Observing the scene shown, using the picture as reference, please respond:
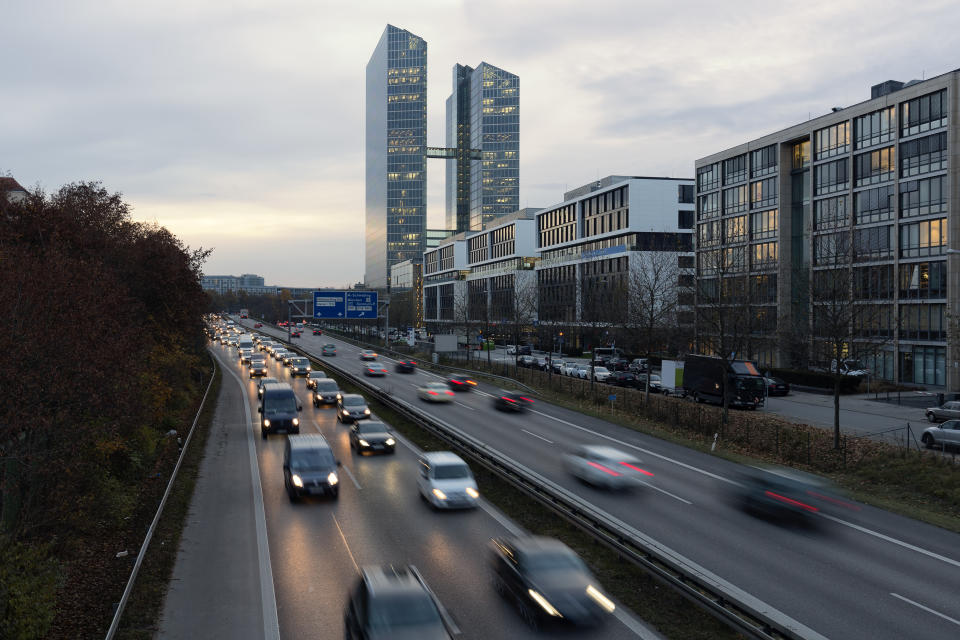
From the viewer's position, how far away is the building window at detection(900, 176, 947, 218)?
52.7 metres

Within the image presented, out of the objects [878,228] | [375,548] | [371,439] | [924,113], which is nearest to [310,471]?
[375,548]

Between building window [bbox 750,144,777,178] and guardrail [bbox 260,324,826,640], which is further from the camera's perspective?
building window [bbox 750,144,777,178]

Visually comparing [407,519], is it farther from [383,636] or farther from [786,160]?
[786,160]

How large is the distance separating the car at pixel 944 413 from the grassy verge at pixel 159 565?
37.9m

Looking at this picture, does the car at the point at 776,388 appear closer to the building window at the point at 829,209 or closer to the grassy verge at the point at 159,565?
the building window at the point at 829,209

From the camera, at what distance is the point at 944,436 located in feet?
96.1

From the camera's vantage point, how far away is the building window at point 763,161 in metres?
70.4

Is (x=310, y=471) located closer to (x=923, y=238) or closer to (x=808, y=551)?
(x=808, y=551)

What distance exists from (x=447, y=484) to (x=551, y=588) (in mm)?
8366

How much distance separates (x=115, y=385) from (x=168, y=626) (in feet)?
24.4

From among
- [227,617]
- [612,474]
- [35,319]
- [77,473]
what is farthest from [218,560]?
[612,474]

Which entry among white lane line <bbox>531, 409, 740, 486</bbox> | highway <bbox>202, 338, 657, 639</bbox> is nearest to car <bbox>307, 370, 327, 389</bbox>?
white lane line <bbox>531, 409, 740, 486</bbox>

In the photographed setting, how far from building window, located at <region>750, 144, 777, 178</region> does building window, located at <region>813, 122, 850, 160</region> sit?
17.3ft

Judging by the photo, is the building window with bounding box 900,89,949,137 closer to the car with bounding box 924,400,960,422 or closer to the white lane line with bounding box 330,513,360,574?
the car with bounding box 924,400,960,422
